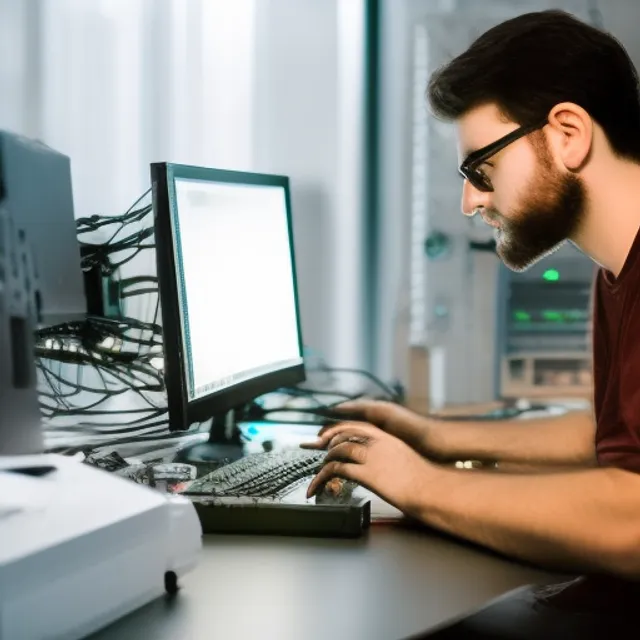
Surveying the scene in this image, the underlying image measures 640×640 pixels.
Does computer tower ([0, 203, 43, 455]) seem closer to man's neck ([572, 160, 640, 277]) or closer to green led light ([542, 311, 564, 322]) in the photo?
man's neck ([572, 160, 640, 277])

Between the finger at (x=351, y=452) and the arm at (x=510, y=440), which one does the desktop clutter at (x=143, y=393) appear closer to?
the finger at (x=351, y=452)

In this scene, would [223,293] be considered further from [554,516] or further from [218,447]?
[554,516]

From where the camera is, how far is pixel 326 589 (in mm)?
939

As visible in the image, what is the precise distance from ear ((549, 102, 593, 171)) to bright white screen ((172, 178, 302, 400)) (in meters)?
0.53

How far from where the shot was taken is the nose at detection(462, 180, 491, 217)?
4.55 feet

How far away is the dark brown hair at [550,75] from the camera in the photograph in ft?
4.19

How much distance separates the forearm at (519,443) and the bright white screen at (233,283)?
35 cm

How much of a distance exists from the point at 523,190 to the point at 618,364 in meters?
0.29

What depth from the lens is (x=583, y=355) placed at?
2.22m

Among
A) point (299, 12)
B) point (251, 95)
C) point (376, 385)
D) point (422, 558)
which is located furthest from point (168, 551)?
point (299, 12)

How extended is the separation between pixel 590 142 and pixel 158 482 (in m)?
0.75

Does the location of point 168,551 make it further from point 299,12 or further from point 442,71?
point 299,12

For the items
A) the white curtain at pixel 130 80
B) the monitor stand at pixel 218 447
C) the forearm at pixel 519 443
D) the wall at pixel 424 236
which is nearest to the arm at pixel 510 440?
the forearm at pixel 519 443

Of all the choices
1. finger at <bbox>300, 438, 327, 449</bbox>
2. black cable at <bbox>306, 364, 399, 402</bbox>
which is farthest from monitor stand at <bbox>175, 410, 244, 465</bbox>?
black cable at <bbox>306, 364, 399, 402</bbox>
